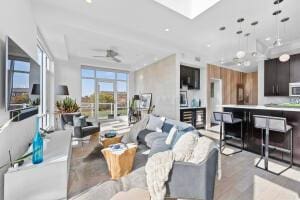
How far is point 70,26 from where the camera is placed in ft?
11.6

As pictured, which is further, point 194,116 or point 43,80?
point 194,116

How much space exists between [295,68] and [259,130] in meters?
2.62

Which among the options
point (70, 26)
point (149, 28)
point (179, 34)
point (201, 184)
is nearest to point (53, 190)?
point (201, 184)

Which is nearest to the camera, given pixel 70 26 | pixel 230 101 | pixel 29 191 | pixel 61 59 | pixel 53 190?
pixel 29 191

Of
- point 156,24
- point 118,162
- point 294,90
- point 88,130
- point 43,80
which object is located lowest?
point 118,162

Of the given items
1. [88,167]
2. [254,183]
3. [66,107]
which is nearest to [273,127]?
[254,183]

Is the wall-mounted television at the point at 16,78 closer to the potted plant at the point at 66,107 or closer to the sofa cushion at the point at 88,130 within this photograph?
the sofa cushion at the point at 88,130

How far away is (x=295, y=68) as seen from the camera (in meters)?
4.45

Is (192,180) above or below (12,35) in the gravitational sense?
below

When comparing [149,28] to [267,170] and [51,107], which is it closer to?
[267,170]

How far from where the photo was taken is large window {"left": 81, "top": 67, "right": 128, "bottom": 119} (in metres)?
7.38

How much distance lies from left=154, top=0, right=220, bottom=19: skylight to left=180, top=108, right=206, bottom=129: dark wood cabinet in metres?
3.44

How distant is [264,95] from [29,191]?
6.60 m

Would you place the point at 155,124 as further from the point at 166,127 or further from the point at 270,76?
the point at 270,76
